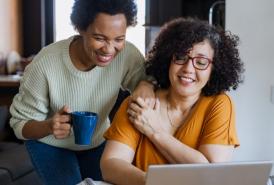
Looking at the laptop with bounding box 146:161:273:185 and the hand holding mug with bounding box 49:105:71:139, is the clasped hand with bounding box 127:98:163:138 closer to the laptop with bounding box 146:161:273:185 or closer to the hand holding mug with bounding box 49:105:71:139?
the hand holding mug with bounding box 49:105:71:139

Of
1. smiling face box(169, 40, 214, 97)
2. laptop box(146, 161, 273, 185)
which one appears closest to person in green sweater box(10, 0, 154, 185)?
Answer: smiling face box(169, 40, 214, 97)

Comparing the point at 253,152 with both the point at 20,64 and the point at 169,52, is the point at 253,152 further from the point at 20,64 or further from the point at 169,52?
the point at 20,64

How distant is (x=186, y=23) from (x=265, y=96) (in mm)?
1371

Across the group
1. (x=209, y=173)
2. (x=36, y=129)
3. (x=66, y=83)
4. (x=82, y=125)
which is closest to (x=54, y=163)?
(x=36, y=129)

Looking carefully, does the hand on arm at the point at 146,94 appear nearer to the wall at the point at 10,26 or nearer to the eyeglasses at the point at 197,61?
the eyeglasses at the point at 197,61

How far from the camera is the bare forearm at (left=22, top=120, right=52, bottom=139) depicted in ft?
5.16

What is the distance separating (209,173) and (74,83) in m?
0.77

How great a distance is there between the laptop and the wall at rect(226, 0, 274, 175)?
1756 mm

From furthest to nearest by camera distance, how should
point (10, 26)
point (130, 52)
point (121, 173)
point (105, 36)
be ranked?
point (10, 26) → point (130, 52) → point (105, 36) → point (121, 173)

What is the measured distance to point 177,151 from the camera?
1411 mm

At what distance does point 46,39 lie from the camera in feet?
14.5

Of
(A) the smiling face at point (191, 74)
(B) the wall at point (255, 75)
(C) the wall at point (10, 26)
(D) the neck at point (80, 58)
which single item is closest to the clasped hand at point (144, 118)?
(A) the smiling face at point (191, 74)

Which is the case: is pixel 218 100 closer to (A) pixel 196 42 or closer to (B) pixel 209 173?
(A) pixel 196 42

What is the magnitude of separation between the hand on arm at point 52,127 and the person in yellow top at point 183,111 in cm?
15
